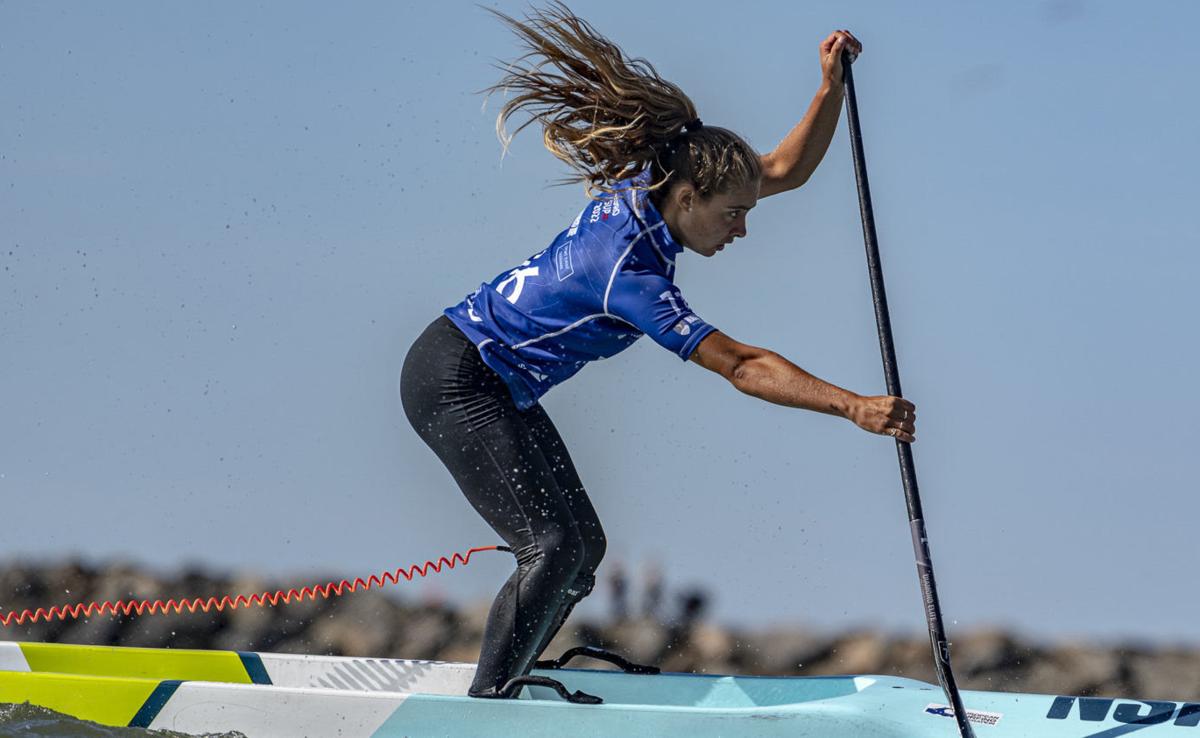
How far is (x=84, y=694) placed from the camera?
512 centimetres

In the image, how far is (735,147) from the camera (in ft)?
15.4

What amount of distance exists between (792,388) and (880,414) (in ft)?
0.84

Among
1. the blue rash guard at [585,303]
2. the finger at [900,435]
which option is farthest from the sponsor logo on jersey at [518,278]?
the finger at [900,435]

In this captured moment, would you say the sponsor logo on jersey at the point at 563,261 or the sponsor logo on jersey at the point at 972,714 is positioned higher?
the sponsor logo on jersey at the point at 563,261

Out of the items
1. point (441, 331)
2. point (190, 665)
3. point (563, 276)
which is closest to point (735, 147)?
point (563, 276)

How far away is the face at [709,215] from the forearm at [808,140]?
31.6 inches

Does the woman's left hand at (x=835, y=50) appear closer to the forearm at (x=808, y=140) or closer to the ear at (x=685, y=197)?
the forearm at (x=808, y=140)

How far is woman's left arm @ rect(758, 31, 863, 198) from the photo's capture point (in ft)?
17.9

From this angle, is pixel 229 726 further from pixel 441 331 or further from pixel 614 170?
pixel 614 170

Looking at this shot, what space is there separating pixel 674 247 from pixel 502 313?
0.58 meters

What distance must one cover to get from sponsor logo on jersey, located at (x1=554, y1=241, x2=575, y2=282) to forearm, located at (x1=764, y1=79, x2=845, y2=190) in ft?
3.62

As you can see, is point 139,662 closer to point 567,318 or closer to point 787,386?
point 567,318

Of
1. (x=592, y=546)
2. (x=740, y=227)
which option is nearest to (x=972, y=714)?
(x=592, y=546)

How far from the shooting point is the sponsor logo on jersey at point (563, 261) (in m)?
4.66
